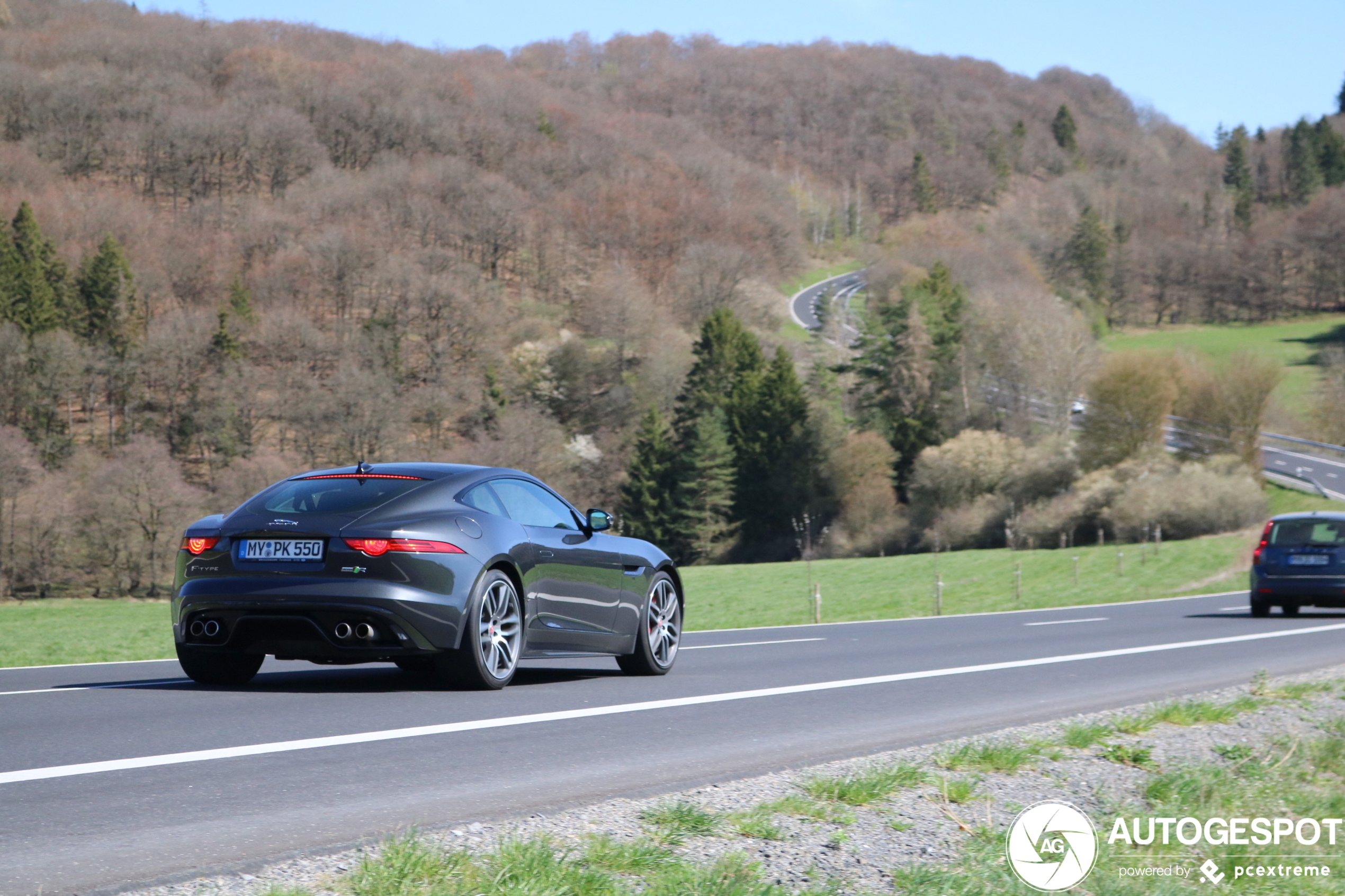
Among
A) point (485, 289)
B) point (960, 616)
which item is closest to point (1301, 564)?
point (960, 616)

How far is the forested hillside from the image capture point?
75.4m

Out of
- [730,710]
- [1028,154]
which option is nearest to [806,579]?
[730,710]

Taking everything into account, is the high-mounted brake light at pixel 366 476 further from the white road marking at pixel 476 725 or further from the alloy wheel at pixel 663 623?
the alloy wheel at pixel 663 623

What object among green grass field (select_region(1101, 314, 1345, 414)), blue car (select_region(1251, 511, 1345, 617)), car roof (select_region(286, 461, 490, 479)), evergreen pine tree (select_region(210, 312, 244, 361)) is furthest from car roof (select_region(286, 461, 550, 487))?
green grass field (select_region(1101, 314, 1345, 414))

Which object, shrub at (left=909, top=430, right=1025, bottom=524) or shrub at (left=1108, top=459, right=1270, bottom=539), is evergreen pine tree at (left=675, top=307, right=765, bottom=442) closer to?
shrub at (left=909, top=430, right=1025, bottom=524)

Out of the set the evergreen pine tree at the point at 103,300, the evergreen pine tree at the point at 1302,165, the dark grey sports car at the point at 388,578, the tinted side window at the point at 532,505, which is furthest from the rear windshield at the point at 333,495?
the evergreen pine tree at the point at 1302,165

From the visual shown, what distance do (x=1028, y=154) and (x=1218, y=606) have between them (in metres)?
151

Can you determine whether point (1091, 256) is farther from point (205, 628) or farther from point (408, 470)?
point (205, 628)

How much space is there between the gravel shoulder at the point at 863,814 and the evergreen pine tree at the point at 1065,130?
175m

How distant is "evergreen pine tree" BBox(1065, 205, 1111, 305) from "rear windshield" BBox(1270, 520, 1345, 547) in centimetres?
11259

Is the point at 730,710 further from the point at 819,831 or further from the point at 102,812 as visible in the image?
the point at 102,812

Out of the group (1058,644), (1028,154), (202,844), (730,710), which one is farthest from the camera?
(1028,154)

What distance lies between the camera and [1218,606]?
2603 centimetres

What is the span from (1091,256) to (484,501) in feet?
424
